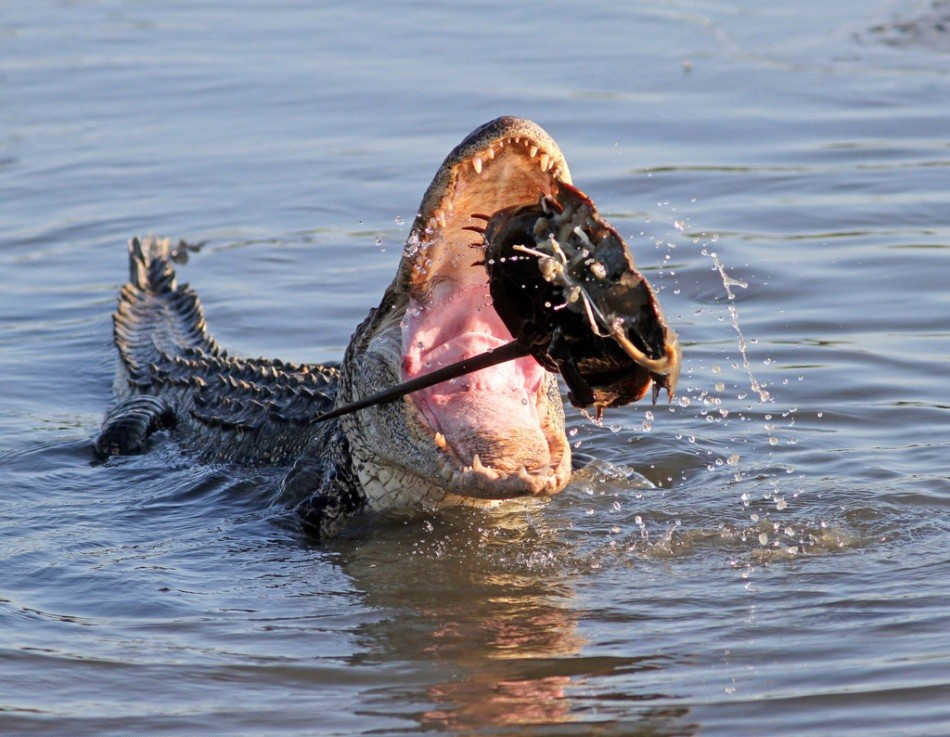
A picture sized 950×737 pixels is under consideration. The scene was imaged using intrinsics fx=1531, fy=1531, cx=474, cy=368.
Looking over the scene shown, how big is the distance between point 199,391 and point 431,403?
235cm

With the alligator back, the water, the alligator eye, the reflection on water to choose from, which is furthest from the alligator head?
the alligator back

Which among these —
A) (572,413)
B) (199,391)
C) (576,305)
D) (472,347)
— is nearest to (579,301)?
(576,305)

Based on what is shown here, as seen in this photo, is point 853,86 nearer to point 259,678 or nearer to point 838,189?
point 838,189

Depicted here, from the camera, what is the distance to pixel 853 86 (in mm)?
11102

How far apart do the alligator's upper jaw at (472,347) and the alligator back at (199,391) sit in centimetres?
144

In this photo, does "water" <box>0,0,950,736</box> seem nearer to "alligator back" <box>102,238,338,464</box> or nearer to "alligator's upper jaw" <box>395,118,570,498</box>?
"alligator back" <box>102,238,338,464</box>

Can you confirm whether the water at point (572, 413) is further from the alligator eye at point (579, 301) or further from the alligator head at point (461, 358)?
the alligator eye at point (579, 301)

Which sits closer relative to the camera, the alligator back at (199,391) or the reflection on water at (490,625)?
the reflection on water at (490,625)

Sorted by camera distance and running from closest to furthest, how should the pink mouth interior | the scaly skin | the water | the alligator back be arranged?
the water, the scaly skin, the pink mouth interior, the alligator back

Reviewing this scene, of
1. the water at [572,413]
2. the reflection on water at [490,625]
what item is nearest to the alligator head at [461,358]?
the reflection on water at [490,625]

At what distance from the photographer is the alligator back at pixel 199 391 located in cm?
639

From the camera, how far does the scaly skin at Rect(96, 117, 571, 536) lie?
4.32 metres

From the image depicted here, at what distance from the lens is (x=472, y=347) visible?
4.79 m

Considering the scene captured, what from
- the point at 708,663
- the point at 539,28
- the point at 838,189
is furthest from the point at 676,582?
the point at 539,28
